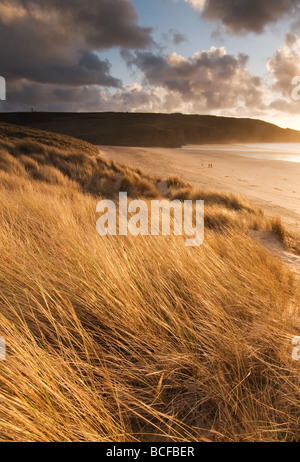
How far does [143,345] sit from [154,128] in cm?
6060

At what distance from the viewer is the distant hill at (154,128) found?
49847 mm

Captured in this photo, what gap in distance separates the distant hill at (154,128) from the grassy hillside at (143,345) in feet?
154

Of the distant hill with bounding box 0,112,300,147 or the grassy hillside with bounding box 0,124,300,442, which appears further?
the distant hill with bounding box 0,112,300,147

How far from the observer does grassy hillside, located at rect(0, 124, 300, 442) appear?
1060 mm

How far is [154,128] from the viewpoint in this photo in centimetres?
5738

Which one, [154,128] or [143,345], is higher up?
[154,128]

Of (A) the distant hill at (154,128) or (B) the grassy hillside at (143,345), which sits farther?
(A) the distant hill at (154,128)

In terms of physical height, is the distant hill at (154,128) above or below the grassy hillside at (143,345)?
above

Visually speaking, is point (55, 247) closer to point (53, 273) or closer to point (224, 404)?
point (53, 273)

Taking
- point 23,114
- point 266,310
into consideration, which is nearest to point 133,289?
point 266,310

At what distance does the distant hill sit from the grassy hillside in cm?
4683

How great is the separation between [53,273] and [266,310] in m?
1.49

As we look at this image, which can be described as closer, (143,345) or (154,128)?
(143,345)

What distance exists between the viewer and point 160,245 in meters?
2.58
